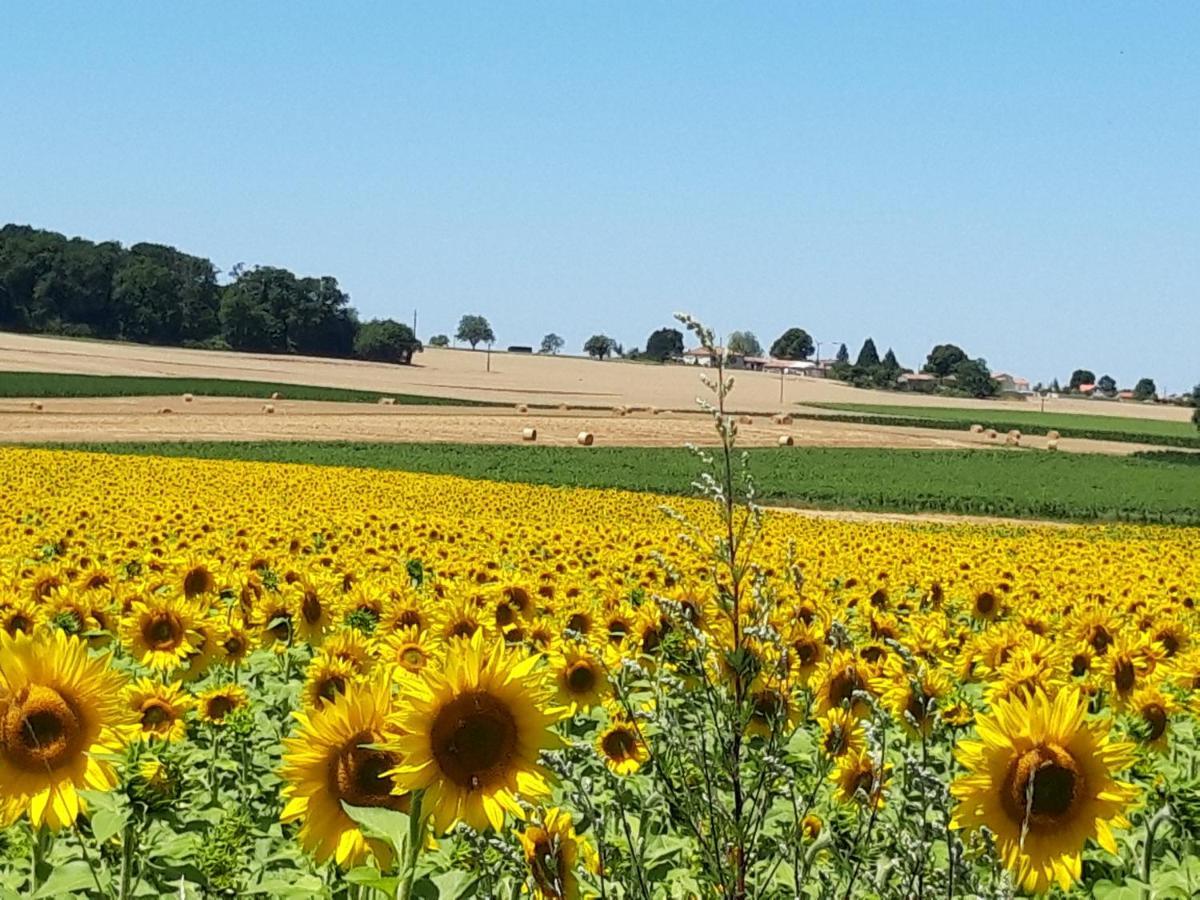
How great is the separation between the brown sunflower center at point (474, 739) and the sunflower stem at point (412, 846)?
0.08 metres

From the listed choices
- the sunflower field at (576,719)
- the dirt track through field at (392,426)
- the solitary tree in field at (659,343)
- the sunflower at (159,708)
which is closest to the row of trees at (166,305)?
the solitary tree in field at (659,343)

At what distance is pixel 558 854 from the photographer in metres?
2.65

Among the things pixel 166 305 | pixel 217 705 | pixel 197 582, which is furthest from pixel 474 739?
pixel 166 305

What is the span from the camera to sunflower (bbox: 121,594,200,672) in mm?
5105

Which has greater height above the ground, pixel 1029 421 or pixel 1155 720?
pixel 1155 720

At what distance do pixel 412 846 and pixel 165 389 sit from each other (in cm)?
7646

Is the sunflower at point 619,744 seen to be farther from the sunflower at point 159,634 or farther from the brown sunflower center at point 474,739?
the brown sunflower center at point 474,739

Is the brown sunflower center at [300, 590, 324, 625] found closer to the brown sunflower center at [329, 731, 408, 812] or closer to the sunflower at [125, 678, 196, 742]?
the sunflower at [125, 678, 196, 742]

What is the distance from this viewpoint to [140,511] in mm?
12344

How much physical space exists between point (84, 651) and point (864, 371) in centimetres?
16070

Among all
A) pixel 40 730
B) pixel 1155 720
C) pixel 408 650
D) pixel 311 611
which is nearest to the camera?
pixel 40 730

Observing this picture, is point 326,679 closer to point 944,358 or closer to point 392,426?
point 392,426


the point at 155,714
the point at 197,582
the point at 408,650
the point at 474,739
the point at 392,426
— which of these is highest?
the point at 474,739

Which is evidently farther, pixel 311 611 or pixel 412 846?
pixel 311 611
